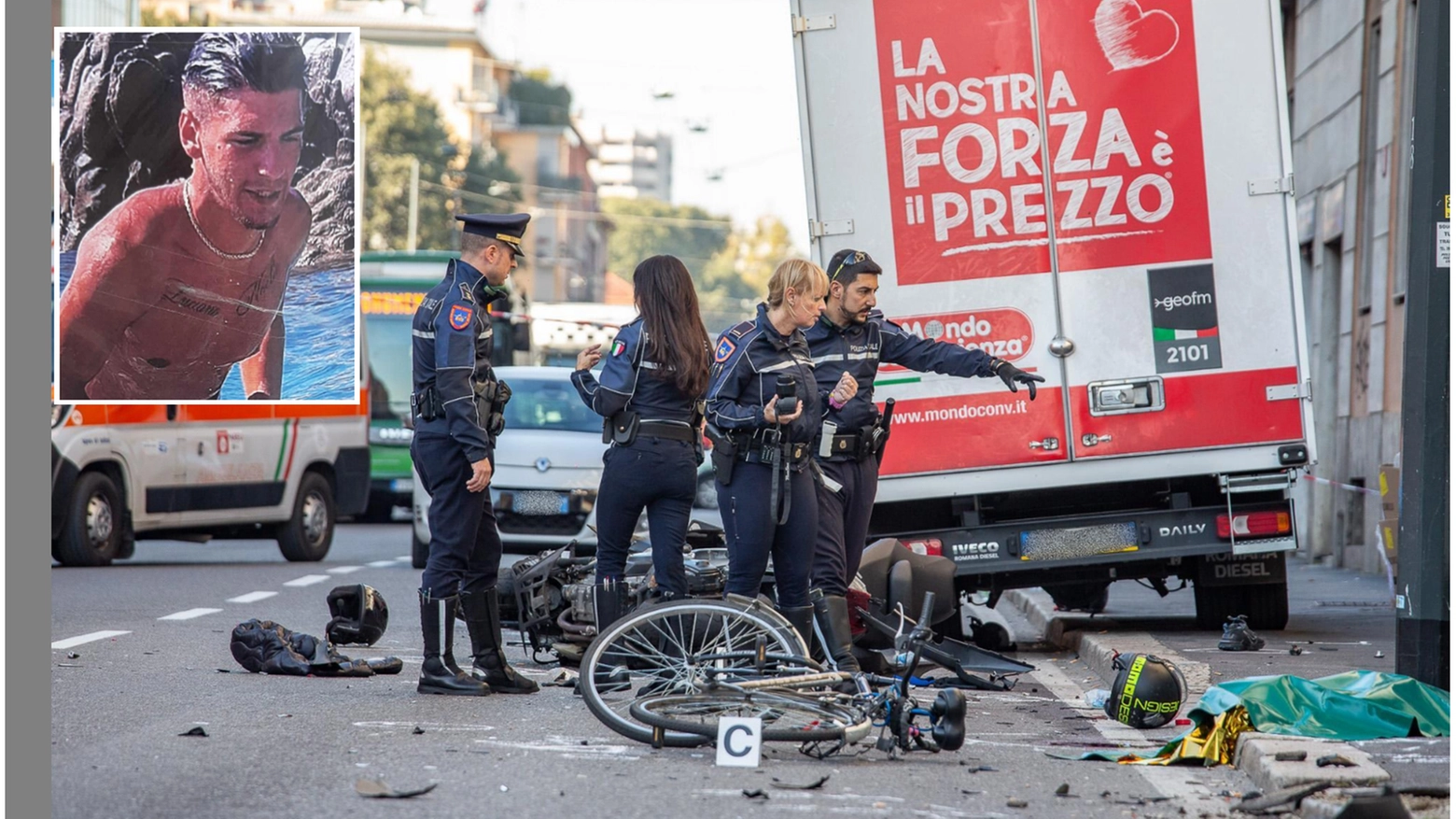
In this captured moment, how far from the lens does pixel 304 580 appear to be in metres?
15.9

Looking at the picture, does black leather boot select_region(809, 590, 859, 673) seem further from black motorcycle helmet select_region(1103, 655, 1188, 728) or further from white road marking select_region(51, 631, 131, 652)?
white road marking select_region(51, 631, 131, 652)

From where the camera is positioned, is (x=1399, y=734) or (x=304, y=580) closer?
(x=1399, y=734)

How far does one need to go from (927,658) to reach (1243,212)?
Result: 3136 mm

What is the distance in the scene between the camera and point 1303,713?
701cm

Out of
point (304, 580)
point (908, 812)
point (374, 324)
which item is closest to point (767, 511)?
point (908, 812)

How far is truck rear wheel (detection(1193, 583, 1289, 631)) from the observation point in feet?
37.5

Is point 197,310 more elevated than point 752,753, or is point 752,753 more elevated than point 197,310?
point 197,310

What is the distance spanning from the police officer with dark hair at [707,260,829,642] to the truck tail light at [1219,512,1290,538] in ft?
11.5

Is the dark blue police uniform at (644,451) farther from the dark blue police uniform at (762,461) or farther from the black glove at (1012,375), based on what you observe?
the black glove at (1012,375)

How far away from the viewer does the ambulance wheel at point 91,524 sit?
1644 centimetres

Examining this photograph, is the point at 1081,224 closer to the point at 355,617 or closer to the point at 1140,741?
the point at 1140,741

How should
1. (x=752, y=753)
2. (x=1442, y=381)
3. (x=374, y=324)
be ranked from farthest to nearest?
(x=374, y=324) < (x=1442, y=381) < (x=752, y=753)

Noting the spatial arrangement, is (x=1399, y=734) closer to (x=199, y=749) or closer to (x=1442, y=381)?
(x=1442, y=381)

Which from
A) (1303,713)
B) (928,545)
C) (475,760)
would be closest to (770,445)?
(475,760)
